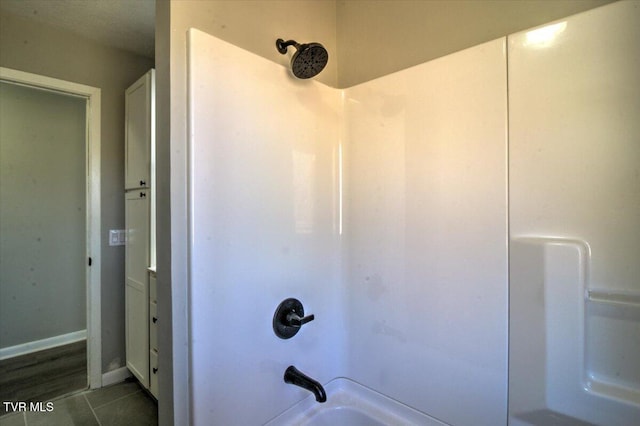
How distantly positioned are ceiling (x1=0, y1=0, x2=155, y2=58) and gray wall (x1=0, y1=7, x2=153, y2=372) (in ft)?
0.34

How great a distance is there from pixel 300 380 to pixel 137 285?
1.62 m

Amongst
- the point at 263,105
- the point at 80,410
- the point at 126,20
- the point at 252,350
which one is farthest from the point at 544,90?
the point at 80,410

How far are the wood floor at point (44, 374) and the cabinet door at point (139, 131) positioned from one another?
1573mm

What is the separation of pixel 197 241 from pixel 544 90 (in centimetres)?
105

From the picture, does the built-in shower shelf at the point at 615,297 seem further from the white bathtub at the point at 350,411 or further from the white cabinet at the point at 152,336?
the white cabinet at the point at 152,336

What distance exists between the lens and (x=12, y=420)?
1.81 metres

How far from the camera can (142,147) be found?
2025mm

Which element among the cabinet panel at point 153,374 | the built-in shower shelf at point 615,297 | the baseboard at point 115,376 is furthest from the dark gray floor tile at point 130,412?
the built-in shower shelf at point 615,297

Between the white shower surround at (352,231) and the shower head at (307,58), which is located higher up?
A: the shower head at (307,58)

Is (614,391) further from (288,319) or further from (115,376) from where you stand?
(115,376)

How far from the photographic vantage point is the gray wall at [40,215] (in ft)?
8.69

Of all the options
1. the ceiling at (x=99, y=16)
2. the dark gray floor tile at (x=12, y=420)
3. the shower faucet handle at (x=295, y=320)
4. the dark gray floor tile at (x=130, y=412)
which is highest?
the ceiling at (x=99, y=16)

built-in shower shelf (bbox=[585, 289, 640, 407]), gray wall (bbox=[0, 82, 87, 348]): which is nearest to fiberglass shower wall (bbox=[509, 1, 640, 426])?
built-in shower shelf (bbox=[585, 289, 640, 407])

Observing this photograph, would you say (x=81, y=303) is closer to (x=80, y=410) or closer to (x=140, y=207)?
(x=80, y=410)
